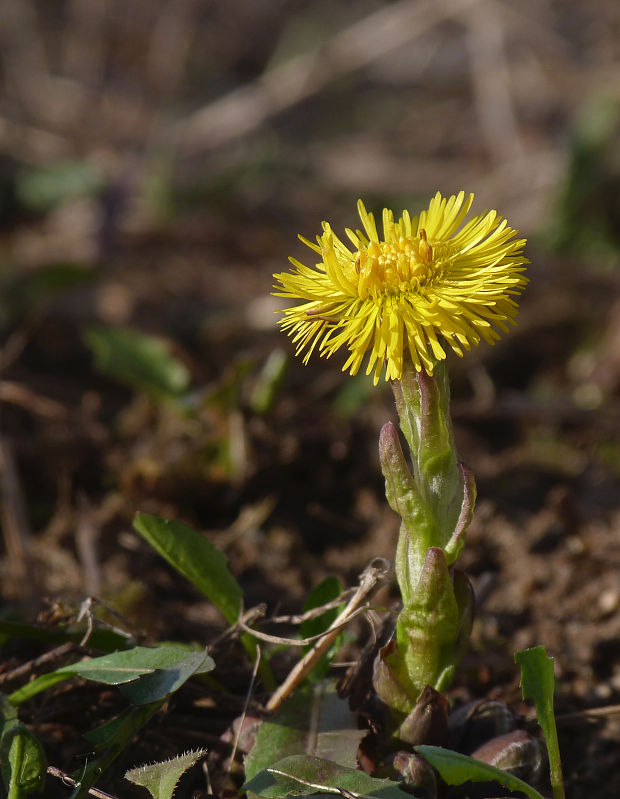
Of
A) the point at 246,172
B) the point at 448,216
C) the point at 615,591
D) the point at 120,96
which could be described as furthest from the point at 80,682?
the point at 120,96

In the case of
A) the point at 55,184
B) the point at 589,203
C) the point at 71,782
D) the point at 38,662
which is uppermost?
the point at 55,184

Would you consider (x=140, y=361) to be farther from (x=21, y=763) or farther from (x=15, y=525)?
(x=21, y=763)

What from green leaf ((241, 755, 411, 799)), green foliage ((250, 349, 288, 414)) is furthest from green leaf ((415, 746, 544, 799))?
green foliage ((250, 349, 288, 414))

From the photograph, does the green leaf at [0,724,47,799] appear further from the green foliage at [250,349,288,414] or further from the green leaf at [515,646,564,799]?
the green foliage at [250,349,288,414]

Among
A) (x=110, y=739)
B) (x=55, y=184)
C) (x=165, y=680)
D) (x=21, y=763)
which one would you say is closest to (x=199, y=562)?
(x=165, y=680)

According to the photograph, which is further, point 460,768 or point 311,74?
point 311,74

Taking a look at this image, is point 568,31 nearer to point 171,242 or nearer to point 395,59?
point 395,59
